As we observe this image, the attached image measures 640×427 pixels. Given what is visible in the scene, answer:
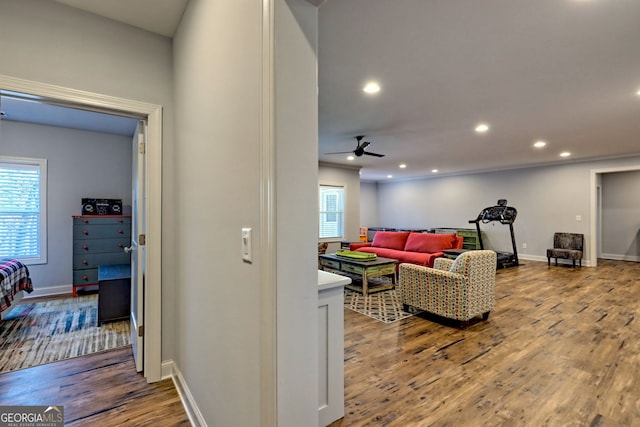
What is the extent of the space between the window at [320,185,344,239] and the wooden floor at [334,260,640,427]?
4.51 metres

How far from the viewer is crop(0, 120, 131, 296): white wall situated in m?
4.39

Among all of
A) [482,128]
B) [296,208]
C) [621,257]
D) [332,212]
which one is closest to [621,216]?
[621,257]

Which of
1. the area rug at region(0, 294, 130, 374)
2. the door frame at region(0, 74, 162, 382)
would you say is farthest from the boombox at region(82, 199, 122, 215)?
the door frame at region(0, 74, 162, 382)

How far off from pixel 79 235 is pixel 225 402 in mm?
4484

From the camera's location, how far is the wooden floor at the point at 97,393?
1834 millimetres

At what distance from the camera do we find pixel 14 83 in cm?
176

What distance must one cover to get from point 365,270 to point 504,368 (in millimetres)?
2272

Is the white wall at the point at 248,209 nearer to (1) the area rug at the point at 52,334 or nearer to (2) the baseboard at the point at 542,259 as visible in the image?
(1) the area rug at the point at 52,334

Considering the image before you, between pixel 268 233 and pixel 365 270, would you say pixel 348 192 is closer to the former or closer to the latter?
pixel 365 270

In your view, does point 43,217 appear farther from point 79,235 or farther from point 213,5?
point 213,5

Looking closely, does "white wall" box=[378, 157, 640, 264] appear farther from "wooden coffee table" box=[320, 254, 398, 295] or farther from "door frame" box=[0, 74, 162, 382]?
"door frame" box=[0, 74, 162, 382]

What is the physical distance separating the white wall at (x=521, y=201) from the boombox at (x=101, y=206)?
29.3ft

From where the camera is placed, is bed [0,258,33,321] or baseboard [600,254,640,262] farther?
baseboard [600,254,640,262]

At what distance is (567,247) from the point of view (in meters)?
7.12
